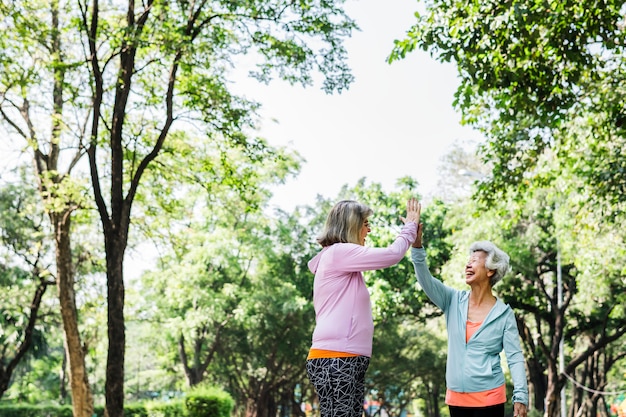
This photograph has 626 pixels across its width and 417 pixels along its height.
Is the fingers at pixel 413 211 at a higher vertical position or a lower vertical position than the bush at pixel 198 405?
higher

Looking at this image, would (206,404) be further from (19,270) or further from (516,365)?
(516,365)

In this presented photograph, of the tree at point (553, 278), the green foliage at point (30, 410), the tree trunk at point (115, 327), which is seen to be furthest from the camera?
the green foliage at point (30, 410)

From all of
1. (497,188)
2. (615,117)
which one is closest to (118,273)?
(497,188)

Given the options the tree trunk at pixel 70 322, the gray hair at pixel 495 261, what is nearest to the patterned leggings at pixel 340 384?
the gray hair at pixel 495 261

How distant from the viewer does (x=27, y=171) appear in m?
21.7

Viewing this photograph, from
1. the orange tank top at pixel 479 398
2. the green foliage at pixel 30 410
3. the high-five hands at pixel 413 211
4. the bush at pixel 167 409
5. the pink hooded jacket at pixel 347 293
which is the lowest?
the green foliage at pixel 30 410

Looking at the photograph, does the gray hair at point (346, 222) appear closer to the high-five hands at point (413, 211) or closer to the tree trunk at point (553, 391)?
the high-five hands at point (413, 211)

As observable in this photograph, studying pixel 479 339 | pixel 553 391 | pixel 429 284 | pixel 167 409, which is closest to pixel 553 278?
pixel 553 391

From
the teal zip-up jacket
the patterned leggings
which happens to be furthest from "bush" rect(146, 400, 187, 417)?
the patterned leggings

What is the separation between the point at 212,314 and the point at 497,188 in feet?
66.4

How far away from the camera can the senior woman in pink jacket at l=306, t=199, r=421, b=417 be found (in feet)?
12.6

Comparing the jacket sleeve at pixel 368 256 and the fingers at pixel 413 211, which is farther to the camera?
the fingers at pixel 413 211

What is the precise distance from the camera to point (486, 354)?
4117 mm

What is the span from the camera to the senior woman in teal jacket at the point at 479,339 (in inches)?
158
